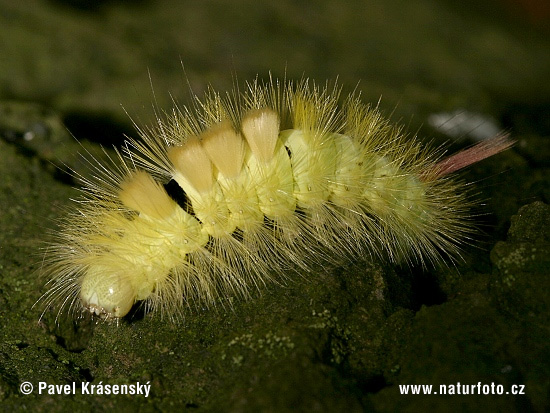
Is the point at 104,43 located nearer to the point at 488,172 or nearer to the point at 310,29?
the point at 310,29

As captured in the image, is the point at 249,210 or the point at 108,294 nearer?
the point at 108,294

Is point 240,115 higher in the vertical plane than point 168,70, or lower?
lower

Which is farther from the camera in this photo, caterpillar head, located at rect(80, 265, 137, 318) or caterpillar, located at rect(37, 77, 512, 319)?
caterpillar, located at rect(37, 77, 512, 319)

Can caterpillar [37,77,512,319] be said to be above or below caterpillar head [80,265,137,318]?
above

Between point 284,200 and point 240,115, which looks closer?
point 284,200

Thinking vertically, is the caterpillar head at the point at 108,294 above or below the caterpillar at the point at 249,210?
below

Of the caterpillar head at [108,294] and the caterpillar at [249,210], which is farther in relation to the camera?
the caterpillar at [249,210]

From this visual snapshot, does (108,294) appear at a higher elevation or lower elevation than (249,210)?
Answer: lower

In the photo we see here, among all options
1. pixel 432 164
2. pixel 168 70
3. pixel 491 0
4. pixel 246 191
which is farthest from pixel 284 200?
pixel 491 0
